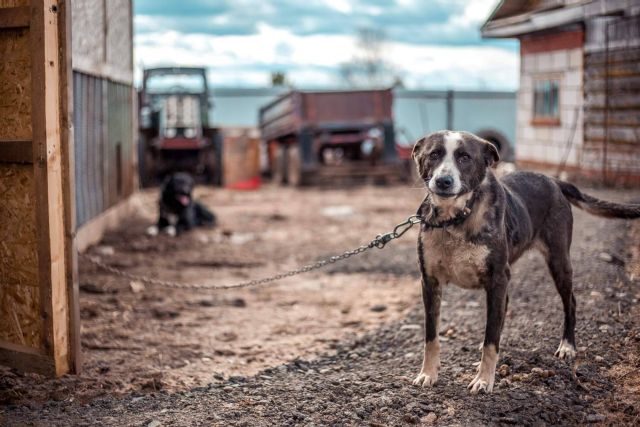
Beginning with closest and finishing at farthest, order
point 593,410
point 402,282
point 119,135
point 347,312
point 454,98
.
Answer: point 593,410 < point 347,312 < point 402,282 < point 119,135 < point 454,98

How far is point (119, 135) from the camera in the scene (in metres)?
11.9

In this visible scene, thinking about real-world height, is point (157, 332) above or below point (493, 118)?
below

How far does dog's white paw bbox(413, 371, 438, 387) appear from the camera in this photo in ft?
14.8

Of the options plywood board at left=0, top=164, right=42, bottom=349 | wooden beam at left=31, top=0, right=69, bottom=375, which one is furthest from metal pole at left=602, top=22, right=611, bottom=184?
plywood board at left=0, top=164, right=42, bottom=349

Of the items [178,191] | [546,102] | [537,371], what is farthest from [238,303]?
[546,102]

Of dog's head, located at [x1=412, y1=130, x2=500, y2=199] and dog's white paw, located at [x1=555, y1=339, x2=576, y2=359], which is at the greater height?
dog's head, located at [x1=412, y1=130, x2=500, y2=199]

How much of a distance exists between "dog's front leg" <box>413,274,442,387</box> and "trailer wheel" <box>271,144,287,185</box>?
14784 mm

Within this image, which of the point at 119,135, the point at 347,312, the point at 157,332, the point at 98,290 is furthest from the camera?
the point at 119,135

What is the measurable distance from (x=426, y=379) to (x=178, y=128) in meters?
14.3

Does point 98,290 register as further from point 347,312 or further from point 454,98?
point 454,98

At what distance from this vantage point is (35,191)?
4.64 m

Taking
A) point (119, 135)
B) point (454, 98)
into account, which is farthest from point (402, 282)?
point (454, 98)

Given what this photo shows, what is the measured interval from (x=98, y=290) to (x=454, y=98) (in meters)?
19.9

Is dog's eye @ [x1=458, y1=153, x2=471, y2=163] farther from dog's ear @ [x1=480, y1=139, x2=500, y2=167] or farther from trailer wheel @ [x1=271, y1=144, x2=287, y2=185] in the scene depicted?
trailer wheel @ [x1=271, y1=144, x2=287, y2=185]
